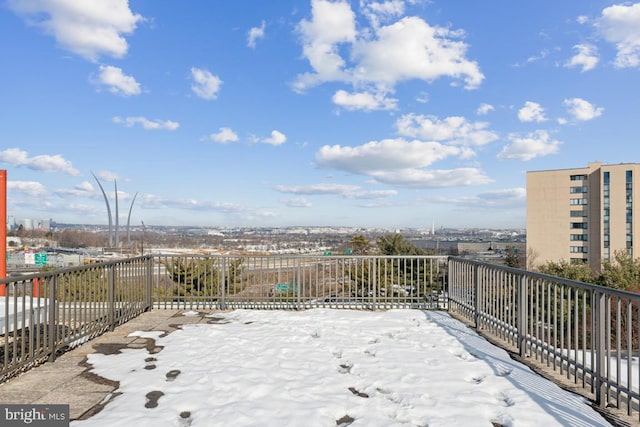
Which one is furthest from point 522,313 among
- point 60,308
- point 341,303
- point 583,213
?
point 583,213

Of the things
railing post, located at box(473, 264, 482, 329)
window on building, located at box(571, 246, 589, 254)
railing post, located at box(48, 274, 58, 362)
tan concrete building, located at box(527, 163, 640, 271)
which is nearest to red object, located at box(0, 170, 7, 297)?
railing post, located at box(48, 274, 58, 362)

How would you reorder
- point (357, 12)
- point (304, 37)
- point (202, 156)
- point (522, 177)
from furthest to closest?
point (522, 177)
point (202, 156)
point (304, 37)
point (357, 12)

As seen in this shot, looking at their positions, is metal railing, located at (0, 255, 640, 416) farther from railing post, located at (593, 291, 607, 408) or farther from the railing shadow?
the railing shadow

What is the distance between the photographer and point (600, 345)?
9.25 ft

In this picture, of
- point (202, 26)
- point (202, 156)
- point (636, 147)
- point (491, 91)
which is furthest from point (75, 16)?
point (636, 147)

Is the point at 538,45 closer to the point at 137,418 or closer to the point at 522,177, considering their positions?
the point at 137,418

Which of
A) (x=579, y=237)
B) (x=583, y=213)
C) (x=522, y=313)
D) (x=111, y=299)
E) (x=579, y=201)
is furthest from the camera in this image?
(x=579, y=201)

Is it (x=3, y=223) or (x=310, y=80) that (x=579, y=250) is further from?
(x=3, y=223)

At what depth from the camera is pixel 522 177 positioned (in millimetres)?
60781

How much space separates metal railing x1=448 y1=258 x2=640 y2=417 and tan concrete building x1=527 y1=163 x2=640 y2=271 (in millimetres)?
54672

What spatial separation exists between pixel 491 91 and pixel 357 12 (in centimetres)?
967

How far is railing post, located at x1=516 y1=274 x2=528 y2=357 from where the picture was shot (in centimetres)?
402

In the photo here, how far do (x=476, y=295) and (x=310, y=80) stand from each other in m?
16.4

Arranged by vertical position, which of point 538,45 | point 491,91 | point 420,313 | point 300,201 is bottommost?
point 420,313
